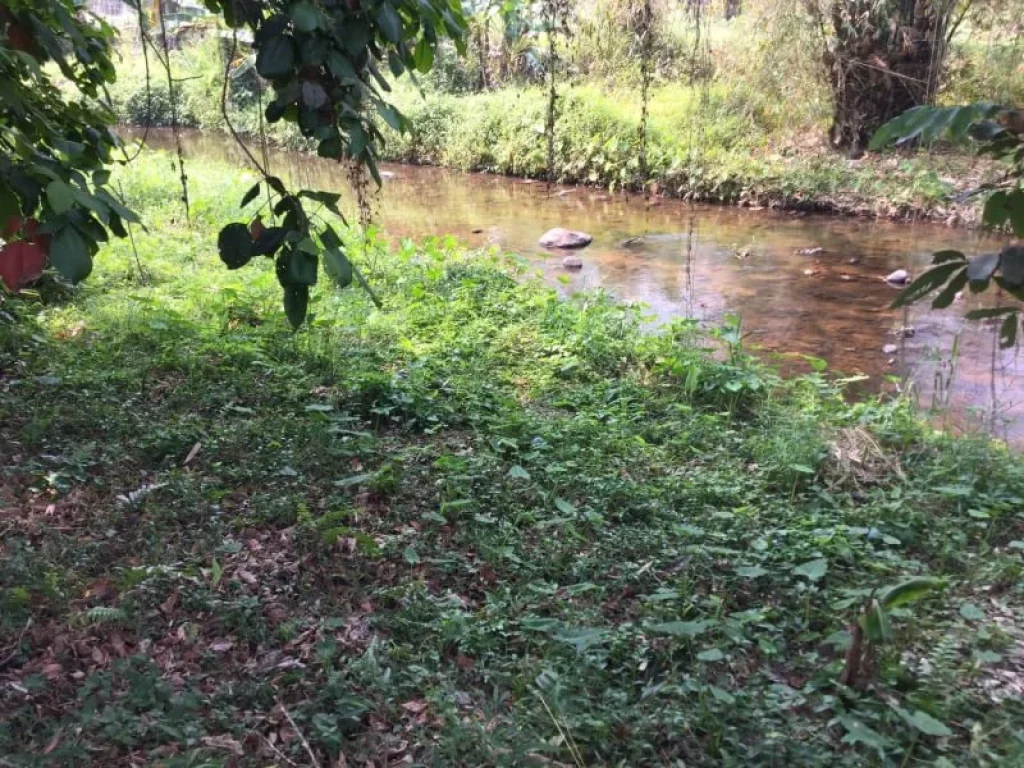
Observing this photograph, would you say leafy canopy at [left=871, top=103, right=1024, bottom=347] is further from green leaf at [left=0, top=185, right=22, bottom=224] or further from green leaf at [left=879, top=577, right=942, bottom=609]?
green leaf at [left=0, top=185, right=22, bottom=224]

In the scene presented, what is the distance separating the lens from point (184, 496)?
3135 mm

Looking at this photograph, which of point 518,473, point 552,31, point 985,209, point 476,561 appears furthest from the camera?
point 552,31

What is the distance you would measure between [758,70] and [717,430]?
10.6 metres

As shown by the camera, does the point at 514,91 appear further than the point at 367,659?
Yes

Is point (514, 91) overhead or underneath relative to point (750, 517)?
overhead

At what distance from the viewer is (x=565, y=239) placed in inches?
399

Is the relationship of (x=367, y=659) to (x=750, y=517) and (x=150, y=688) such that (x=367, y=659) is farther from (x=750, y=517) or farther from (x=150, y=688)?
(x=750, y=517)

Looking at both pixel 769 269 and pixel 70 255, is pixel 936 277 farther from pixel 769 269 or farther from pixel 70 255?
pixel 769 269

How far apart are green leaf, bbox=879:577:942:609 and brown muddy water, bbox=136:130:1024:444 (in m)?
2.22

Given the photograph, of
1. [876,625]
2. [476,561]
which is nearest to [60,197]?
[476,561]

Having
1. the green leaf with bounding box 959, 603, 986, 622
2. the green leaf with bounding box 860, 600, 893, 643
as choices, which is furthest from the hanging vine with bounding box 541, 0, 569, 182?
the green leaf with bounding box 860, 600, 893, 643

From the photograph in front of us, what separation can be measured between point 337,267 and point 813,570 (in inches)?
74.4

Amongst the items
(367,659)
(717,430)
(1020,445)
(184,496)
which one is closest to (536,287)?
(717,430)

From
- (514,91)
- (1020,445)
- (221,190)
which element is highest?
(514,91)
